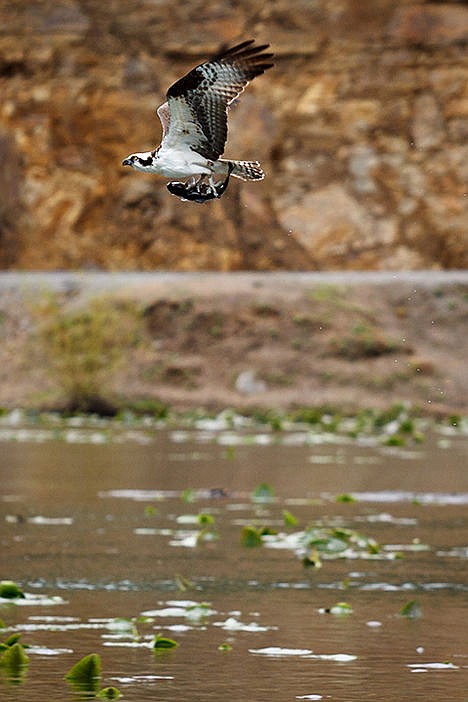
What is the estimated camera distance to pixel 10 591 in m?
9.41

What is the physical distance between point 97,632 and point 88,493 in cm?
690

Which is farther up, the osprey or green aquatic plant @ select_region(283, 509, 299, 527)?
the osprey

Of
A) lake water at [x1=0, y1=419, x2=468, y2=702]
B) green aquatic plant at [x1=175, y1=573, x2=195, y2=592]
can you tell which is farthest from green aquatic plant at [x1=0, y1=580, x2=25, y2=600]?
green aquatic plant at [x1=175, y1=573, x2=195, y2=592]

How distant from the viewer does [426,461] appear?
2017 centimetres

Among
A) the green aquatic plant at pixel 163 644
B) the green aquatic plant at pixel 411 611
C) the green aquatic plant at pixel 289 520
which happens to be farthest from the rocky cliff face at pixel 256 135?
the green aquatic plant at pixel 163 644

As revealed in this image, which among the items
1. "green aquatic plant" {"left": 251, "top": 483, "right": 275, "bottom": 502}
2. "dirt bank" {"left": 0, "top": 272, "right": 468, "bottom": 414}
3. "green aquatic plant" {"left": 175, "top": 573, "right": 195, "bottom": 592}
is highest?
"dirt bank" {"left": 0, "top": 272, "right": 468, "bottom": 414}

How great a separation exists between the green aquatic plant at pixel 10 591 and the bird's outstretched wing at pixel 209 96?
2371 mm

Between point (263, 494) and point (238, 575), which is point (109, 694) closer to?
point (238, 575)

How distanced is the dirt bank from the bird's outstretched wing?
65.9ft

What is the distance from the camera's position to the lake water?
762 cm

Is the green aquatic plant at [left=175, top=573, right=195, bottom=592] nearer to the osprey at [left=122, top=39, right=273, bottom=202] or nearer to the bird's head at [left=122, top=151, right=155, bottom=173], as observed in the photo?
the osprey at [left=122, top=39, right=273, bottom=202]

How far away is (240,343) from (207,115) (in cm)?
2390

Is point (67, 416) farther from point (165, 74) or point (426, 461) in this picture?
point (165, 74)

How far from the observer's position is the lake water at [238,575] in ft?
25.0
